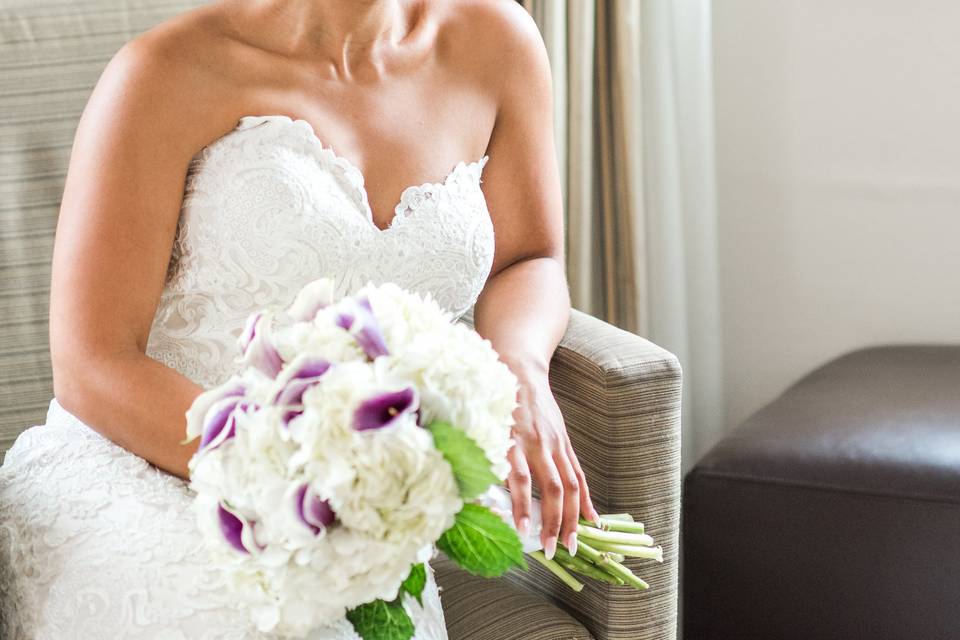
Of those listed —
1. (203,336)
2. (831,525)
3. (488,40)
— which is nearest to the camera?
A: (203,336)

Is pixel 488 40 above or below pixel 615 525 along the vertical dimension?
above

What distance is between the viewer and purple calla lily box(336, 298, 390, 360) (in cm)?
74

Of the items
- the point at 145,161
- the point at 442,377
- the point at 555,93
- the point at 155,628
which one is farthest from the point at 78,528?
the point at 555,93

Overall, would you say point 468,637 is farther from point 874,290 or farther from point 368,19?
point 874,290

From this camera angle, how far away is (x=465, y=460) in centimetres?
71

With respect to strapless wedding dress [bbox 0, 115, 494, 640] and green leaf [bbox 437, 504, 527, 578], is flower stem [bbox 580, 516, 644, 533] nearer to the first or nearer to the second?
strapless wedding dress [bbox 0, 115, 494, 640]

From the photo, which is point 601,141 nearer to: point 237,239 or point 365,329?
point 237,239

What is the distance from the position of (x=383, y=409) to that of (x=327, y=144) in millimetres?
711


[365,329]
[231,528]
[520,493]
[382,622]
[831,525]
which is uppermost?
[365,329]

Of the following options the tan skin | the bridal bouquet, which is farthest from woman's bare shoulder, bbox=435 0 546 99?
the bridal bouquet

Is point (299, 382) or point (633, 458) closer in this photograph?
point (299, 382)

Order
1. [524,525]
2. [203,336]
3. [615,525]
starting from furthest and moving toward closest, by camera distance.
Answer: [203,336] < [615,525] < [524,525]

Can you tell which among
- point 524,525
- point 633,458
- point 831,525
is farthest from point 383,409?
point 831,525

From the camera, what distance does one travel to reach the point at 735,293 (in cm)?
242
